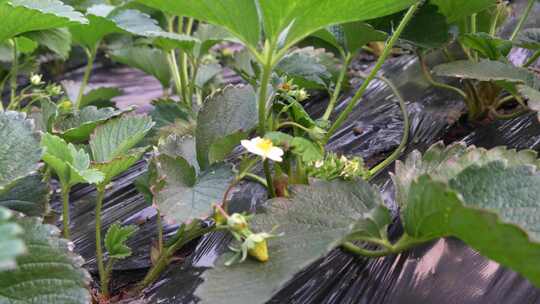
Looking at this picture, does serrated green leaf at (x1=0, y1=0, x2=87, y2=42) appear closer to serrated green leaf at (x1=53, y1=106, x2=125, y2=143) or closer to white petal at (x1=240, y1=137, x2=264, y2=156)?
serrated green leaf at (x1=53, y1=106, x2=125, y2=143)

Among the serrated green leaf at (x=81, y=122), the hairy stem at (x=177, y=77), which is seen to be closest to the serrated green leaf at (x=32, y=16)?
the serrated green leaf at (x=81, y=122)

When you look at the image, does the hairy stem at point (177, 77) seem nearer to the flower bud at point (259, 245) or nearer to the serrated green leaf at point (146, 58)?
the serrated green leaf at point (146, 58)

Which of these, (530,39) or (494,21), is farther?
(494,21)

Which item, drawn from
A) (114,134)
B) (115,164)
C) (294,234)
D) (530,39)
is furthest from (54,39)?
(530,39)

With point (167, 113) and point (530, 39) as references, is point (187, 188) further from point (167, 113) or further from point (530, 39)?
point (530, 39)

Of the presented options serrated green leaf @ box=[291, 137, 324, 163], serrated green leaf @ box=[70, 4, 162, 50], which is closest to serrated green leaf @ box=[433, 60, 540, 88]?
serrated green leaf @ box=[291, 137, 324, 163]
